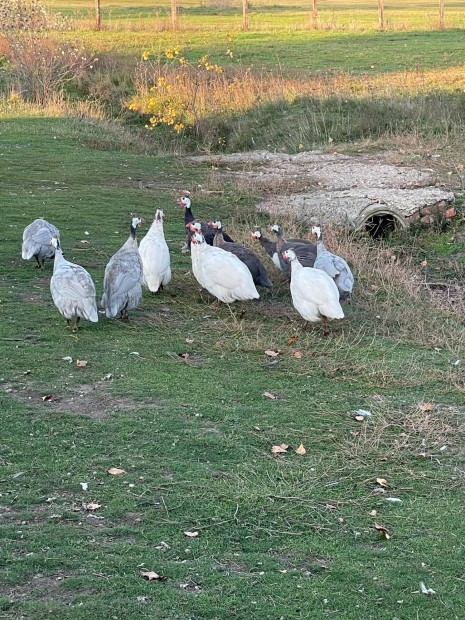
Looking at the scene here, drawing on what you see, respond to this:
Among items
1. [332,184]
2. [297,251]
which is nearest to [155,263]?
[297,251]

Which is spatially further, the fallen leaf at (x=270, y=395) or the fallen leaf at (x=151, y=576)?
the fallen leaf at (x=270, y=395)

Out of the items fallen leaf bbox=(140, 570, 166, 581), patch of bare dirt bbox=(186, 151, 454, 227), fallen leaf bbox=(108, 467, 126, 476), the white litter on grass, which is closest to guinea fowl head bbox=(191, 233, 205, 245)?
the white litter on grass

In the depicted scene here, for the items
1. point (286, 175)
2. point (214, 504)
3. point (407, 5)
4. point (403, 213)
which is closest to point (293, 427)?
point (214, 504)

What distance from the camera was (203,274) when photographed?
369 inches

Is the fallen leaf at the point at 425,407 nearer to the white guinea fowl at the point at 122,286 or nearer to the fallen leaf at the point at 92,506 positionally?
the fallen leaf at the point at 92,506

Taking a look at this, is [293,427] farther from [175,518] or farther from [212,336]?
[212,336]

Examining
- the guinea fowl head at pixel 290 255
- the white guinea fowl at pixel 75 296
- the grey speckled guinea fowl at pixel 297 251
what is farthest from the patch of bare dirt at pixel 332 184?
the white guinea fowl at pixel 75 296

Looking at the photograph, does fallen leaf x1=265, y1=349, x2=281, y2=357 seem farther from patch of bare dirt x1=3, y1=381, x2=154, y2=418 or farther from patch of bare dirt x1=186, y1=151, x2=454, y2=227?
patch of bare dirt x1=186, y1=151, x2=454, y2=227

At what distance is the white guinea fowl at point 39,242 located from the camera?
33.8 ft

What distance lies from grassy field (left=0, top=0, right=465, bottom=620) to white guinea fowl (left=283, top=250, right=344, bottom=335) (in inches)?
11.0

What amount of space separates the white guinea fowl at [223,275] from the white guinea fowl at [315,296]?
0.53 metres

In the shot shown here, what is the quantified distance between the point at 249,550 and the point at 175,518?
0.53 meters

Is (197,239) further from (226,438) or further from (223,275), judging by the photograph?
(226,438)

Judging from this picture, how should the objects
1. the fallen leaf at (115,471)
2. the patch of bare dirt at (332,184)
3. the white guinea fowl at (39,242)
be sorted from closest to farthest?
the fallen leaf at (115,471) → the white guinea fowl at (39,242) → the patch of bare dirt at (332,184)
